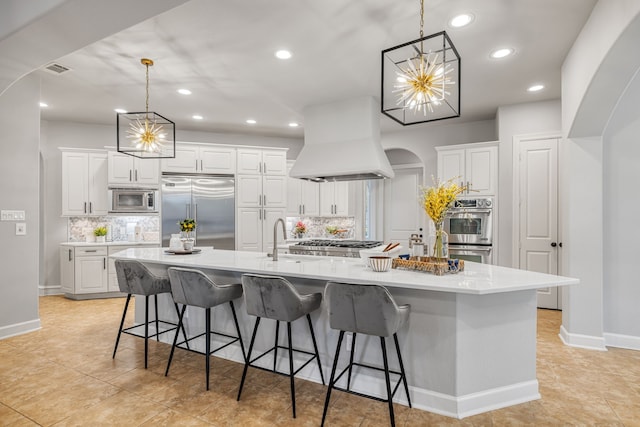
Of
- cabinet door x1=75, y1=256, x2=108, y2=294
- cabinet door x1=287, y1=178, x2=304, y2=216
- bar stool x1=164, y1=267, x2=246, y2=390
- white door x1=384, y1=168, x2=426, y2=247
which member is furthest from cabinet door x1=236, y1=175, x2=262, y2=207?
bar stool x1=164, y1=267, x2=246, y2=390

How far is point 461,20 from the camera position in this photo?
2768mm

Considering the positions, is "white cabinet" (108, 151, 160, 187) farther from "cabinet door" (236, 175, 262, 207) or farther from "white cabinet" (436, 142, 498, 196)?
"white cabinet" (436, 142, 498, 196)

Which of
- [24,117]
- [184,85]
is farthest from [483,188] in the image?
[24,117]

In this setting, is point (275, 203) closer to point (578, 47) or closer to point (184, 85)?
point (184, 85)

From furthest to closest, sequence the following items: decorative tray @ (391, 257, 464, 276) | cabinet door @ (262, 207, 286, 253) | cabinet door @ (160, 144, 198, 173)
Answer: cabinet door @ (262, 207, 286, 253) < cabinet door @ (160, 144, 198, 173) < decorative tray @ (391, 257, 464, 276)

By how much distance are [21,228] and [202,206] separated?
237 centimetres

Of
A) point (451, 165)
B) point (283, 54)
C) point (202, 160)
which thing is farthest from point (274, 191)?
point (283, 54)

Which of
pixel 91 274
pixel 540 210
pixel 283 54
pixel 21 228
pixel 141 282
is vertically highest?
pixel 283 54

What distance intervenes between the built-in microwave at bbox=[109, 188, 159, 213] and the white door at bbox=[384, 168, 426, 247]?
14.1 ft

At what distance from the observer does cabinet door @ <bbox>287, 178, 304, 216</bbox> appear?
21.5ft

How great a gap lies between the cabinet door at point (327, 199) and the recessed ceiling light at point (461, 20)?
406cm

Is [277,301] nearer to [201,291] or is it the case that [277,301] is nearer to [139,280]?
[201,291]

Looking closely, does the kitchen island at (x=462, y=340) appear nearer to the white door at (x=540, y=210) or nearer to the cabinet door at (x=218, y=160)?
the white door at (x=540, y=210)

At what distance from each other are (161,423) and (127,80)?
11.8 ft
